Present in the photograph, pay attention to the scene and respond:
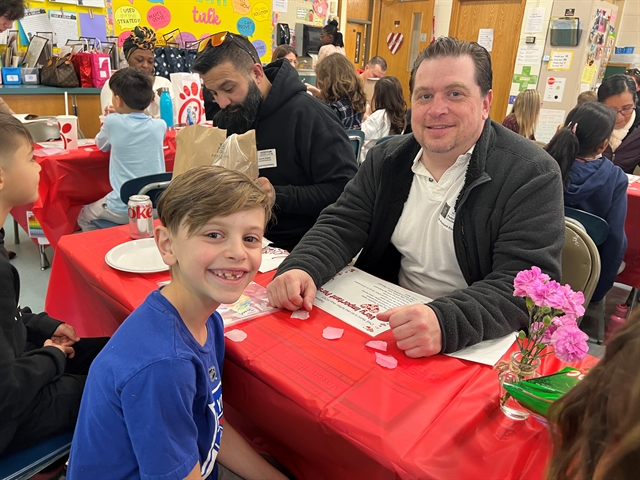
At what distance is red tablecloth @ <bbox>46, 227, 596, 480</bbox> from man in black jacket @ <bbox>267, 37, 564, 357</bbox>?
9 centimetres

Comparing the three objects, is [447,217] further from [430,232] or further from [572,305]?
[572,305]

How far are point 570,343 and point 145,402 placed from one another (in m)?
0.72

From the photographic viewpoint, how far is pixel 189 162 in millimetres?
1644

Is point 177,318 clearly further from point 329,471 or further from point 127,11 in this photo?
point 127,11

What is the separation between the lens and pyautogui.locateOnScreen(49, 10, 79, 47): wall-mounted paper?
4617 millimetres

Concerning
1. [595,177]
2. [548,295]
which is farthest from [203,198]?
[595,177]

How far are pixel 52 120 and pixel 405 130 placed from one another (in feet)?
9.87

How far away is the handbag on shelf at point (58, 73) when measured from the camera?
4.36 metres

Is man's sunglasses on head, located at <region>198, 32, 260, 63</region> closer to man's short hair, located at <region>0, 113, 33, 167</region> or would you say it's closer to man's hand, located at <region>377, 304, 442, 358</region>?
man's short hair, located at <region>0, 113, 33, 167</region>

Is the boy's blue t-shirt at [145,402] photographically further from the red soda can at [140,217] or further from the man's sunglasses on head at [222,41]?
the man's sunglasses on head at [222,41]

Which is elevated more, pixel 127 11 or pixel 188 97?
pixel 127 11

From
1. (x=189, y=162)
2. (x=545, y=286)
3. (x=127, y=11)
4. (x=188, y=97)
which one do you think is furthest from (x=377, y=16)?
(x=545, y=286)

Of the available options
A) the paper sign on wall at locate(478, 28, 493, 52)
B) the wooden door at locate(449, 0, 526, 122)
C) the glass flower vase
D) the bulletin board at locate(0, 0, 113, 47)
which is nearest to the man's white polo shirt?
the glass flower vase

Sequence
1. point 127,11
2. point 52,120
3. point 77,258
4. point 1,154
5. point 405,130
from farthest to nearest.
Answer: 1. point 127,11
2. point 405,130
3. point 52,120
4. point 77,258
5. point 1,154
